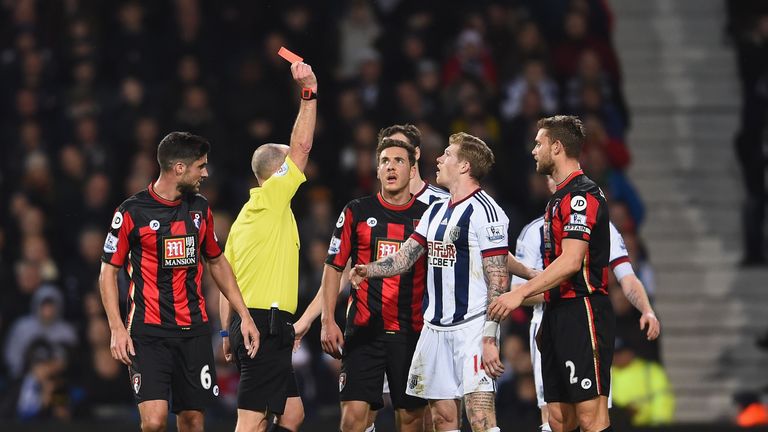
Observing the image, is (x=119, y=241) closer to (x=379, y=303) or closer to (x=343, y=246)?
(x=343, y=246)

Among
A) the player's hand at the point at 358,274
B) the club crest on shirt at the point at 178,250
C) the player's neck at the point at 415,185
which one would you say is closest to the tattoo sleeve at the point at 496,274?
the player's hand at the point at 358,274

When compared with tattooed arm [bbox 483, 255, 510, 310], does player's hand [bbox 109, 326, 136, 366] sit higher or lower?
lower

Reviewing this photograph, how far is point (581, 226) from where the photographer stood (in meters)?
7.44

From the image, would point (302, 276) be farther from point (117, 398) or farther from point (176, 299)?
point (176, 299)

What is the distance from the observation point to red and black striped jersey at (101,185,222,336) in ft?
25.8

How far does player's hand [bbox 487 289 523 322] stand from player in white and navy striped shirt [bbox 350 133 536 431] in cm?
25

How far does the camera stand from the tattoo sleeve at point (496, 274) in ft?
24.8

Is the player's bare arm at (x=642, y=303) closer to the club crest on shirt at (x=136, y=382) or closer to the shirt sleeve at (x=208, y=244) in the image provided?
the shirt sleeve at (x=208, y=244)

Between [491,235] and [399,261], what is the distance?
582 mm

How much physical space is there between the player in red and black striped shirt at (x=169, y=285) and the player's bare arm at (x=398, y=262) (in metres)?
0.76

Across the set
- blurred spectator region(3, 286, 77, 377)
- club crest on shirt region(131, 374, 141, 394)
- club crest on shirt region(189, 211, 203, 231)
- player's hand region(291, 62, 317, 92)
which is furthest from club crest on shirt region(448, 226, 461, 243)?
blurred spectator region(3, 286, 77, 377)

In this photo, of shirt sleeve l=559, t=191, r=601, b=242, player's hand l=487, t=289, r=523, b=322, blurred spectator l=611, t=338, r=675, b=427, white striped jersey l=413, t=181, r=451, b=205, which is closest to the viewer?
player's hand l=487, t=289, r=523, b=322

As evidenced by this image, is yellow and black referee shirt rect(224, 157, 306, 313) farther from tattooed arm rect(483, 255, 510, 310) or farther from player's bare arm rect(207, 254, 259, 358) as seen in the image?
tattooed arm rect(483, 255, 510, 310)

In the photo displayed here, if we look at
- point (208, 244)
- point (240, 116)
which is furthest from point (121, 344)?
point (240, 116)
